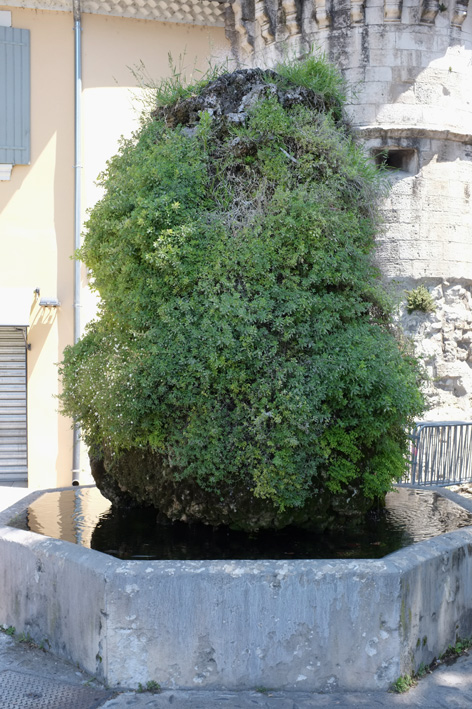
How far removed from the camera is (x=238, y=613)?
3352mm

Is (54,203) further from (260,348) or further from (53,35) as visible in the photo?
(260,348)

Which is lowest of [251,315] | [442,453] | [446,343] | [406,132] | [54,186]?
[442,453]

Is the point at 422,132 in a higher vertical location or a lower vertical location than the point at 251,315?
higher

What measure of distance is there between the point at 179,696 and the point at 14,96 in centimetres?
945

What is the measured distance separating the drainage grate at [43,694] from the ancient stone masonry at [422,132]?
8.27 m

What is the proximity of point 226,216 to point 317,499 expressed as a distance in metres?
1.77

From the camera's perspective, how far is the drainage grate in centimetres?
321

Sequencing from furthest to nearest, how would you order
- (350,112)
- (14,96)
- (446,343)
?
(446,343)
(350,112)
(14,96)

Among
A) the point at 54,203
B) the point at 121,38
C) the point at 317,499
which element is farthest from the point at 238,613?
the point at 121,38

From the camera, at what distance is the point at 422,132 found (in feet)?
34.9

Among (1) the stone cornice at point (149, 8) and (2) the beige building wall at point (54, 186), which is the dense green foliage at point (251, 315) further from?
(1) the stone cornice at point (149, 8)

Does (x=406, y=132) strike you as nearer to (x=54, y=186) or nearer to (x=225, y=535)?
(x=54, y=186)

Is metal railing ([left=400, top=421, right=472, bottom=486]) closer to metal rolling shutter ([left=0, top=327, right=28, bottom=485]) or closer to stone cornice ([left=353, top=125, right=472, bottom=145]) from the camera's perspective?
stone cornice ([left=353, top=125, right=472, bottom=145])

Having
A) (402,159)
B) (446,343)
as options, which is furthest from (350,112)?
(446,343)
